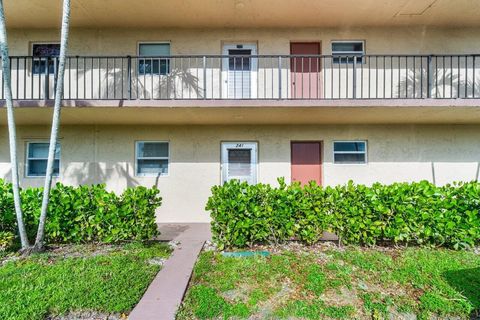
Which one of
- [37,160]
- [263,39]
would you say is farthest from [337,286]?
A: [37,160]

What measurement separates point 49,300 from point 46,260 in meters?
1.58

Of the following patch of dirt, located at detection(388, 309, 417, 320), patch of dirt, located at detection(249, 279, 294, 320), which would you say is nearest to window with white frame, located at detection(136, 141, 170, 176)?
patch of dirt, located at detection(249, 279, 294, 320)

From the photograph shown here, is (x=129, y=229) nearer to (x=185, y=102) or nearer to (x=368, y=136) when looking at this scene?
(x=185, y=102)

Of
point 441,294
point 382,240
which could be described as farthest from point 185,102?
point 441,294

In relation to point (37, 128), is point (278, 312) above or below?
below

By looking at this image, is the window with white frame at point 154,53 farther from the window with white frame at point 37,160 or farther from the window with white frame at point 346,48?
the window with white frame at point 346,48

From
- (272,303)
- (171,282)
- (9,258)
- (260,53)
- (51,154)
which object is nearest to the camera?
(272,303)

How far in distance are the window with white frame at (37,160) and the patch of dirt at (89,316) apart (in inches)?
249

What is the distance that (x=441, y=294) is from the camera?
12.7 ft

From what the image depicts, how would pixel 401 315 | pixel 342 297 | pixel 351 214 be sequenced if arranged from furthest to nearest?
pixel 351 214 < pixel 342 297 < pixel 401 315

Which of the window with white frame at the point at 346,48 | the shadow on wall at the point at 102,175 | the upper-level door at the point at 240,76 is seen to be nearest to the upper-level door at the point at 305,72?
the window with white frame at the point at 346,48

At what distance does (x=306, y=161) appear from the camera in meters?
8.38

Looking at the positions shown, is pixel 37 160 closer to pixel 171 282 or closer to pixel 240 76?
pixel 240 76

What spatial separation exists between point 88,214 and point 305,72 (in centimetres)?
714
